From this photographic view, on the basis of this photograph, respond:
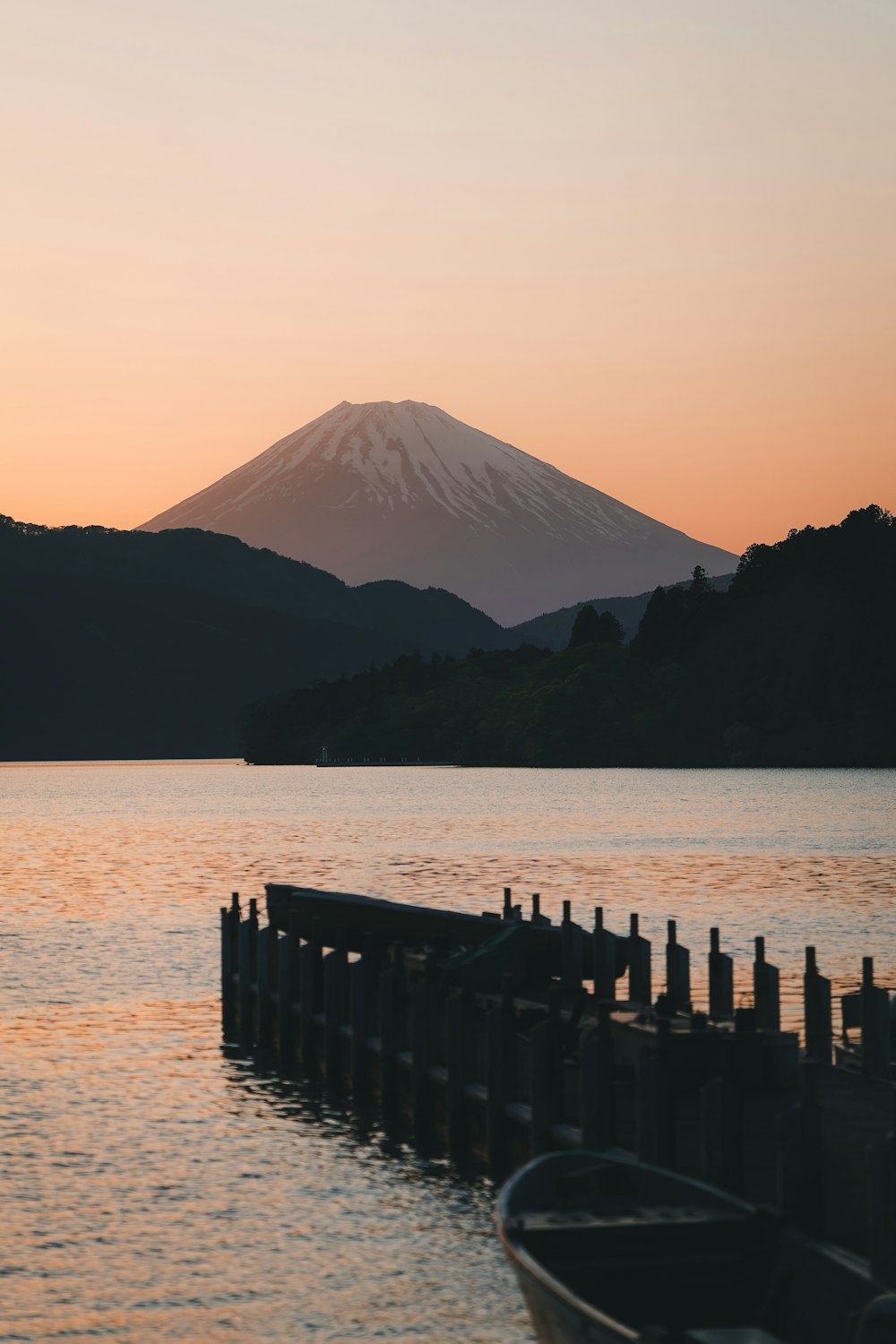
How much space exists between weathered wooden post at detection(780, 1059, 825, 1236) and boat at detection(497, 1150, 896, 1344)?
629 millimetres

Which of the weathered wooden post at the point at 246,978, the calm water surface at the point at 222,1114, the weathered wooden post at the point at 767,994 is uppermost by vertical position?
the weathered wooden post at the point at 767,994

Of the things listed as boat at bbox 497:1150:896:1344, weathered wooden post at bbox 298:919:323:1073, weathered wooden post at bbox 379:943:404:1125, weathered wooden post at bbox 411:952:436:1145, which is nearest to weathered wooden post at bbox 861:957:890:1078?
weathered wooden post at bbox 411:952:436:1145

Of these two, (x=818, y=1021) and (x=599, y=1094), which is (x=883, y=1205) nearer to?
(x=599, y=1094)

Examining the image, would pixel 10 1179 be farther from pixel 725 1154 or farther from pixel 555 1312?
pixel 555 1312

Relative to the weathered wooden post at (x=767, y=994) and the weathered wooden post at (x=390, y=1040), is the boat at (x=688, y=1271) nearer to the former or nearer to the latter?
the weathered wooden post at (x=390, y=1040)

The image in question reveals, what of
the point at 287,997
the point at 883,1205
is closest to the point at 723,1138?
the point at 883,1205

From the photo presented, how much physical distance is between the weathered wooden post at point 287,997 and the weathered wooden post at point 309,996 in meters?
0.27

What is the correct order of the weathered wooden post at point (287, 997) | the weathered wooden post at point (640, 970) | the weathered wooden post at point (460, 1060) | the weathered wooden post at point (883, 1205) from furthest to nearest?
the weathered wooden post at point (287, 997) < the weathered wooden post at point (640, 970) < the weathered wooden post at point (460, 1060) < the weathered wooden post at point (883, 1205)

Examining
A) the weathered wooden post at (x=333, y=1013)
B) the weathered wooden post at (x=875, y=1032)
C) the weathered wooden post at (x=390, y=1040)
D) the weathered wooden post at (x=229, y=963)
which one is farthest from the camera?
the weathered wooden post at (x=229, y=963)

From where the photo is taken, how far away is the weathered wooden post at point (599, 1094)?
18562 mm

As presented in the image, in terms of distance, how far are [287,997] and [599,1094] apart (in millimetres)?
16127

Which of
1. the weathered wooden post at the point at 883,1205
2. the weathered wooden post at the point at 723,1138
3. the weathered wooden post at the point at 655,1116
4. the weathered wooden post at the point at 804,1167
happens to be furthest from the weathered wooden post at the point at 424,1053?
the weathered wooden post at the point at 883,1205

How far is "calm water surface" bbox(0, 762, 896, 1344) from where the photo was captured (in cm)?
1945

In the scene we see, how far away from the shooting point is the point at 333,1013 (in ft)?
101
